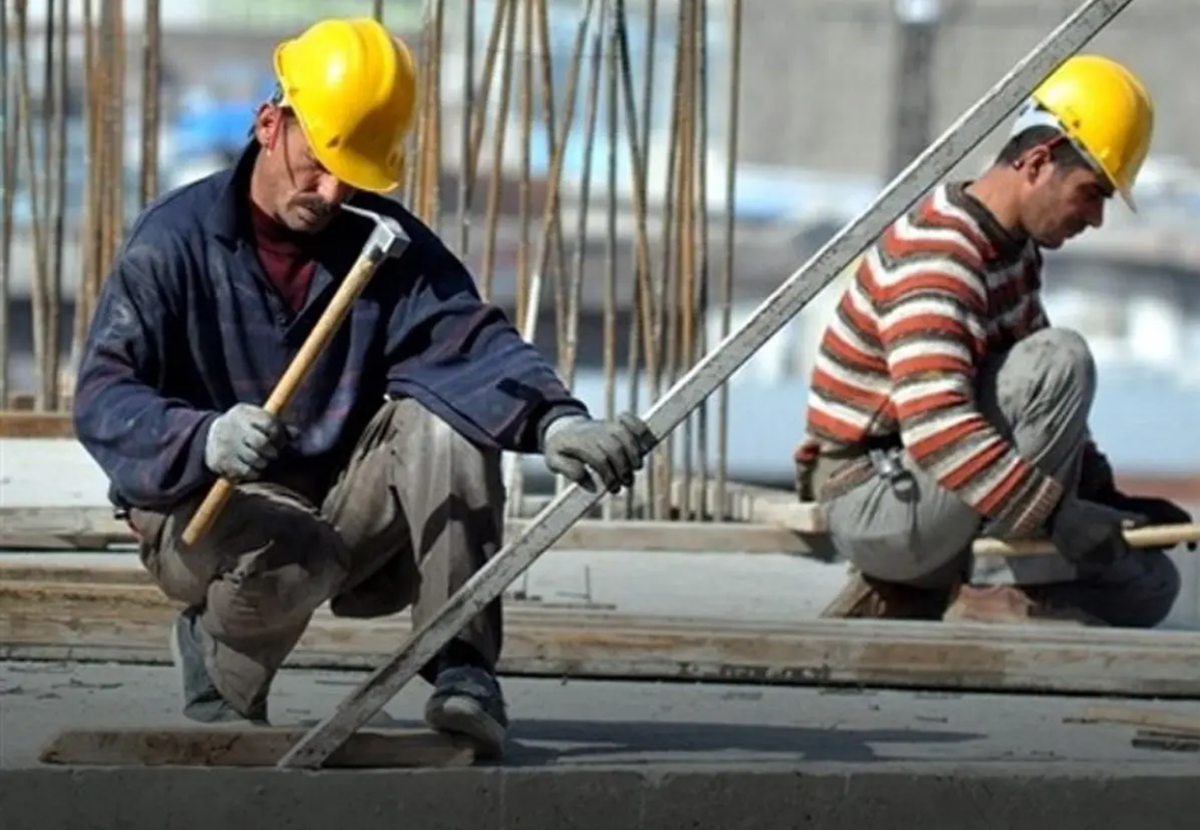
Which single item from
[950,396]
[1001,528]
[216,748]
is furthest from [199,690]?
[1001,528]

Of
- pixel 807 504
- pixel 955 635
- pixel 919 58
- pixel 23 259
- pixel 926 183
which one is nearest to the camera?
pixel 926 183

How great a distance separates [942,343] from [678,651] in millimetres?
889

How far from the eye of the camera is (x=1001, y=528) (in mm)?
6473

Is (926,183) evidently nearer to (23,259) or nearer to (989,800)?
(989,800)

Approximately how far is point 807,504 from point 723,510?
3.00ft

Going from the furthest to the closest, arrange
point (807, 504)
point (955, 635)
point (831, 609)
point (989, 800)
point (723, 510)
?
point (723, 510) < point (807, 504) < point (831, 609) < point (955, 635) < point (989, 800)

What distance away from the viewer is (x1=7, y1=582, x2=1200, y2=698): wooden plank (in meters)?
5.87

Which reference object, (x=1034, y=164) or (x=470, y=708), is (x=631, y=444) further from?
(x=1034, y=164)

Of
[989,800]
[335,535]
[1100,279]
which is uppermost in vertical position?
[335,535]

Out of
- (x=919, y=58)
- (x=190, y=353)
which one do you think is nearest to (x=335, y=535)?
(x=190, y=353)

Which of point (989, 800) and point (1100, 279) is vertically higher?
point (989, 800)

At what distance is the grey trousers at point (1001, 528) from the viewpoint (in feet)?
21.0

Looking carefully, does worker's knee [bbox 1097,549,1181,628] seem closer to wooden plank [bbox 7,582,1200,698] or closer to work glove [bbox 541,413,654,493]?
wooden plank [bbox 7,582,1200,698]

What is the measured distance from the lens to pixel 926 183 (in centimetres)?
441
